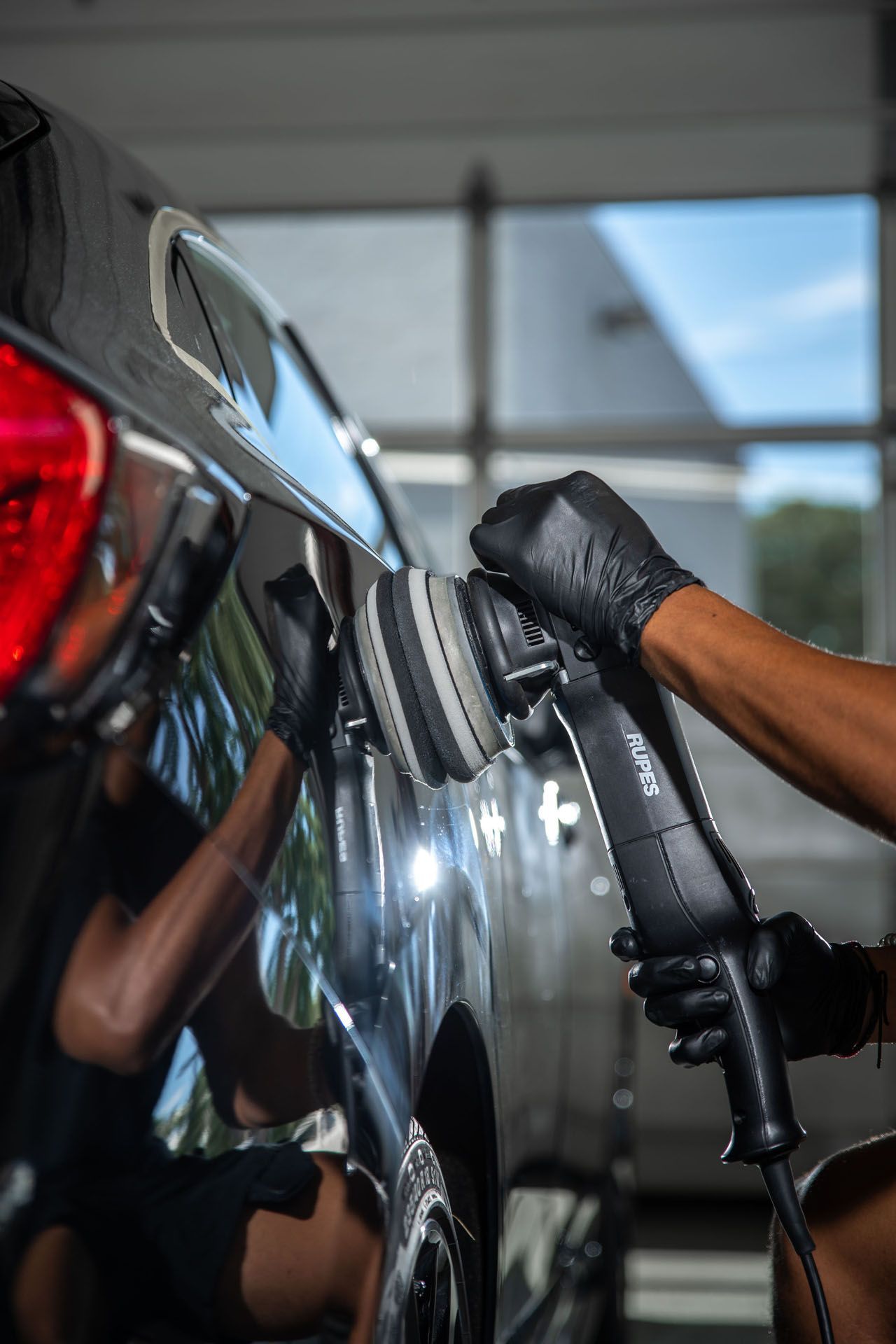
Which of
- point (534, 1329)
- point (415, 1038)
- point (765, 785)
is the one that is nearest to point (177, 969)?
point (415, 1038)

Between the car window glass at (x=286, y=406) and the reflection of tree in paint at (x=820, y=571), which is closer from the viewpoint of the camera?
the car window glass at (x=286, y=406)

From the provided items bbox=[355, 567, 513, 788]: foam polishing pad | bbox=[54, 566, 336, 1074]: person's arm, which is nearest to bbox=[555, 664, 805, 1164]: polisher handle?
bbox=[355, 567, 513, 788]: foam polishing pad

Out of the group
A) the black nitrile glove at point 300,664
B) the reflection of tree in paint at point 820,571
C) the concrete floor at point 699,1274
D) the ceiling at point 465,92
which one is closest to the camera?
the black nitrile glove at point 300,664

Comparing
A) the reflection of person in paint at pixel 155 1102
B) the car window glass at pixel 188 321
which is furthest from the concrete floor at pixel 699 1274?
the car window glass at pixel 188 321

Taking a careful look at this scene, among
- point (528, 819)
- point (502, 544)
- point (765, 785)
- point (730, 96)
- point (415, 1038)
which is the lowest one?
point (415, 1038)

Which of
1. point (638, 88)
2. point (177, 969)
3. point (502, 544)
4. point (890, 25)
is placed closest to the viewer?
point (177, 969)

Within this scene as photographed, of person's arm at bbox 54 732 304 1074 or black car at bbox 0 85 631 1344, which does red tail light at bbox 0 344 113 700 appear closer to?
black car at bbox 0 85 631 1344

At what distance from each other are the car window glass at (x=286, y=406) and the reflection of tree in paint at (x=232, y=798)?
21 centimetres

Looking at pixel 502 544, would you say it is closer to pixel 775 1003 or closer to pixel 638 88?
pixel 775 1003

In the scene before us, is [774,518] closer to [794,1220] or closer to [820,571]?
[820,571]

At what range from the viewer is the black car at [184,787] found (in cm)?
50

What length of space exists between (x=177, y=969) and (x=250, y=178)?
6.07 m

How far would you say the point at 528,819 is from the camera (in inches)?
52.0

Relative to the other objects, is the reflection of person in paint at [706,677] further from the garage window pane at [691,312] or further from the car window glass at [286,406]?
the garage window pane at [691,312]
